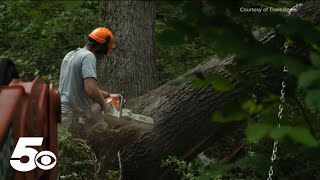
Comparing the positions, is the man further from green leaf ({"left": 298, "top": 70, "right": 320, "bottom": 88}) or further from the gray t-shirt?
green leaf ({"left": 298, "top": 70, "right": 320, "bottom": 88})

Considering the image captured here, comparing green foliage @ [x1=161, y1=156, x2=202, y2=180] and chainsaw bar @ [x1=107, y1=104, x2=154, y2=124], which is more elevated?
chainsaw bar @ [x1=107, y1=104, x2=154, y2=124]

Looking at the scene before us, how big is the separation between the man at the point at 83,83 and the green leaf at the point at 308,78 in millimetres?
4950

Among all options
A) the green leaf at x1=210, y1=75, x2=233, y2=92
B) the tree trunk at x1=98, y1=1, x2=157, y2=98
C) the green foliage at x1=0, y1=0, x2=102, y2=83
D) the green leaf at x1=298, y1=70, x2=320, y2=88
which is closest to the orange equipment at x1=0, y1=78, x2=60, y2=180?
the green leaf at x1=210, y1=75, x2=233, y2=92

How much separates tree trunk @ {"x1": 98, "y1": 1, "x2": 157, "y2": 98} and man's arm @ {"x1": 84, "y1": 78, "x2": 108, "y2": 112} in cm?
162

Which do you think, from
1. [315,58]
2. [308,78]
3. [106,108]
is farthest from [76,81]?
[308,78]

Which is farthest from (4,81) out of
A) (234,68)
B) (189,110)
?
(189,110)

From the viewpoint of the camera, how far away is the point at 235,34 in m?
1.67

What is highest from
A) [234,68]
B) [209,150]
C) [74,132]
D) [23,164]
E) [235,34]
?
[235,34]

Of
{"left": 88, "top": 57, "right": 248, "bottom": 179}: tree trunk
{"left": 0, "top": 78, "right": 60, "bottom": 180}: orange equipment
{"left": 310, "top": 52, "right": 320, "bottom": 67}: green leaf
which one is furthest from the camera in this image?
{"left": 88, "top": 57, "right": 248, "bottom": 179}: tree trunk

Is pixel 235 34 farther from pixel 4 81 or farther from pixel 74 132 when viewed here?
pixel 74 132

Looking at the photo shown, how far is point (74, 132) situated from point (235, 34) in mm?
4955

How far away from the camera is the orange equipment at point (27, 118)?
2.69 metres

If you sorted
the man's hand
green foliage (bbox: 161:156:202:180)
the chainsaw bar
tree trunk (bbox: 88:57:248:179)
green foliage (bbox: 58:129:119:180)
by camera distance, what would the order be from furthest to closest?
1. the man's hand
2. the chainsaw bar
3. tree trunk (bbox: 88:57:248:179)
4. green foliage (bbox: 58:129:119:180)
5. green foliage (bbox: 161:156:202:180)

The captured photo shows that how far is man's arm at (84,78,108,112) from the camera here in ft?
21.7
